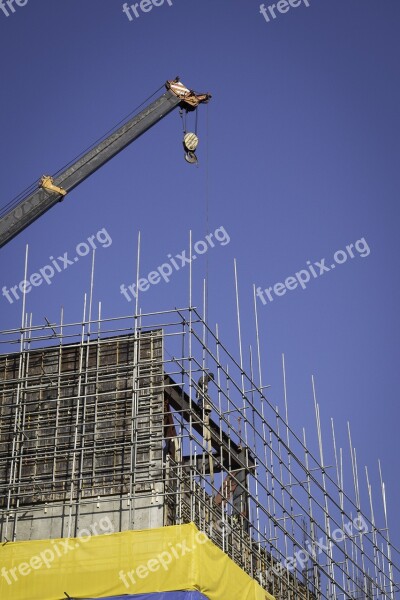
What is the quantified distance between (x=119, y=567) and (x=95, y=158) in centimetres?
1561

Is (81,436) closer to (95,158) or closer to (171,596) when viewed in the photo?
(171,596)

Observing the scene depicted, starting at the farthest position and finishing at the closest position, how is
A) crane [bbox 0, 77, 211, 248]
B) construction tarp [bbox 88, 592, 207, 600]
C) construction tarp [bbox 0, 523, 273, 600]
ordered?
crane [bbox 0, 77, 211, 248] < construction tarp [bbox 0, 523, 273, 600] < construction tarp [bbox 88, 592, 207, 600]

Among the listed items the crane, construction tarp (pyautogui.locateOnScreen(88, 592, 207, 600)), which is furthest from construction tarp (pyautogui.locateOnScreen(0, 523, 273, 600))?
the crane

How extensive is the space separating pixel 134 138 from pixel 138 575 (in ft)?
55.9

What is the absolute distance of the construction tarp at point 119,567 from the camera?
2789 cm

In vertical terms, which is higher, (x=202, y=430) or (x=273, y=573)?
(x=202, y=430)

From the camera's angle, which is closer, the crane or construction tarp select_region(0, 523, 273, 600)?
construction tarp select_region(0, 523, 273, 600)

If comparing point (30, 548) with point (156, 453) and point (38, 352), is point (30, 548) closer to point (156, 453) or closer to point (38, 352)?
point (156, 453)

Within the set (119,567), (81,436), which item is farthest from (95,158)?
(119,567)

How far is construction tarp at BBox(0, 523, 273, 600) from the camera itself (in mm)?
27891

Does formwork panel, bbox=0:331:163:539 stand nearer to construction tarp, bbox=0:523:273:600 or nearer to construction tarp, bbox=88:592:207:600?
construction tarp, bbox=0:523:273:600

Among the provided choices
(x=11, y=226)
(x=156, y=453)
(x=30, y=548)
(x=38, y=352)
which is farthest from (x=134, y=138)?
(x=30, y=548)

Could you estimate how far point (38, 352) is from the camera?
3391cm

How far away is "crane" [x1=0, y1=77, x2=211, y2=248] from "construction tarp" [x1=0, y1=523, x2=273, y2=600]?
1158cm
